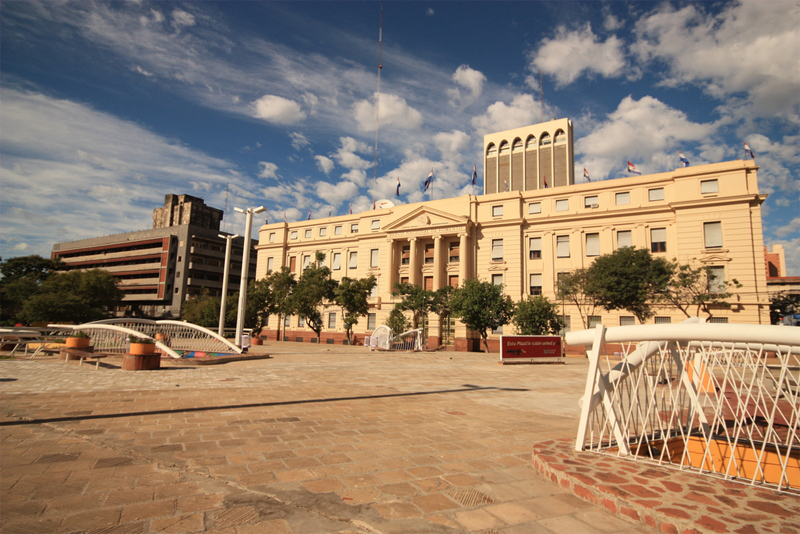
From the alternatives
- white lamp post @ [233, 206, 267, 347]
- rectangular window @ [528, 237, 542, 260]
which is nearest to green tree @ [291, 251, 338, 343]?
white lamp post @ [233, 206, 267, 347]

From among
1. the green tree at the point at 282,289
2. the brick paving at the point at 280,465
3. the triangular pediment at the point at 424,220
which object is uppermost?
the triangular pediment at the point at 424,220

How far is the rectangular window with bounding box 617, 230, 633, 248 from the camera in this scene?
3350 cm

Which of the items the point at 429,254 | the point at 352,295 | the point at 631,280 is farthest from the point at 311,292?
the point at 631,280

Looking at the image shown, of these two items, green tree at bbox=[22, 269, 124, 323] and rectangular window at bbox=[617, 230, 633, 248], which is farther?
green tree at bbox=[22, 269, 124, 323]

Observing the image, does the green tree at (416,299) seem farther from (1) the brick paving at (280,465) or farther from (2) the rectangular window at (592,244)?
(1) the brick paving at (280,465)

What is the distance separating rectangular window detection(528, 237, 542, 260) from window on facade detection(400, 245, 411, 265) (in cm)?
1227

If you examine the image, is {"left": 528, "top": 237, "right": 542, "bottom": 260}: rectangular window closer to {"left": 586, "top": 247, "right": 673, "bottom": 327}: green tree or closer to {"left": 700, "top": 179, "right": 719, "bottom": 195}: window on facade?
{"left": 586, "top": 247, "right": 673, "bottom": 327}: green tree

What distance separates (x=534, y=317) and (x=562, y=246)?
8.96 metres

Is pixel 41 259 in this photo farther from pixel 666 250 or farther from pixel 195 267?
pixel 666 250

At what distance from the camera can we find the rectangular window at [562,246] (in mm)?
36125

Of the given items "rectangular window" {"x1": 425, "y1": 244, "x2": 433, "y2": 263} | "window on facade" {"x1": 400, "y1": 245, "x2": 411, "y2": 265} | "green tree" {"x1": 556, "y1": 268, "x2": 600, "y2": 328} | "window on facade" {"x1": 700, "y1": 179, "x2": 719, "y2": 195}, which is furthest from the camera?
"window on facade" {"x1": 400, "y1": 245, "x2": 411, "y2": 265}

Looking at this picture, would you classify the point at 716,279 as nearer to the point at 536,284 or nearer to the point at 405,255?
the point at 536,284

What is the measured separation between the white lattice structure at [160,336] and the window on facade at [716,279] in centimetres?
3061

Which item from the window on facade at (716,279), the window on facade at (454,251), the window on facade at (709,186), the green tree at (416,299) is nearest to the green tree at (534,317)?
the green tree at (416,299)
